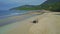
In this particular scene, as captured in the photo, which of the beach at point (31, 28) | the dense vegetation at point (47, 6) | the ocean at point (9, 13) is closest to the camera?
the beach at point (31, 28)

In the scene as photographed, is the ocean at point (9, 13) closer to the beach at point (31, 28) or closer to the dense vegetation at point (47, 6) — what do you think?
the dense vegetation at point (47, 6)

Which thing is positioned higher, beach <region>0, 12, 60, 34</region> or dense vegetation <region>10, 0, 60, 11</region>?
dense vegetation <region>10, 0, 60, 11</region>

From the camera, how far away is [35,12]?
11.4 ft

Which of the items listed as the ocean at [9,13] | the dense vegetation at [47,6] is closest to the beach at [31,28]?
the ocean at [9,13]

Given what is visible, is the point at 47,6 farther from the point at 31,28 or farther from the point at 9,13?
the point at 9,13

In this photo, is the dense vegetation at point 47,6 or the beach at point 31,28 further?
the dense vegetation at point 47,6

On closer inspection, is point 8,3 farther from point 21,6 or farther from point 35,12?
point 35,12

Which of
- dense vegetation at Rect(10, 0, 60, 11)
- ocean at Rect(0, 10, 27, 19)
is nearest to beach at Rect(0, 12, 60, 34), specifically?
ocean at Rect(0, 10, 27, 19)

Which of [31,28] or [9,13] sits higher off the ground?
[9,13]

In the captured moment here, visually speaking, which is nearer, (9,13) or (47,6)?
(9,13)

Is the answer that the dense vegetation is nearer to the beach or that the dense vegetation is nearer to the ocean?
the ocean

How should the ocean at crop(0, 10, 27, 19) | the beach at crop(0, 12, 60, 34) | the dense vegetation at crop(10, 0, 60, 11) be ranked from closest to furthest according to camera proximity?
the beach at crop(0, 12, 60, 34)
the ocean at crop(0, 10, 27, 19)
the dense vegetation at crop(10, 0, 60, 11)

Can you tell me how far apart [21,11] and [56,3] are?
3.18 feet

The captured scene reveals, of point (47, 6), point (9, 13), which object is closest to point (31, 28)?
point (9, 13)
